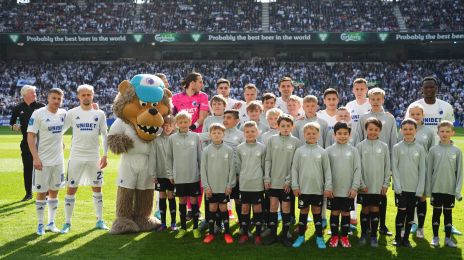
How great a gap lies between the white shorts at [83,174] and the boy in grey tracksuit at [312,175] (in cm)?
288

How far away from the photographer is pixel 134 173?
6.87m

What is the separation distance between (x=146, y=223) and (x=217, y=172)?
1423 mm

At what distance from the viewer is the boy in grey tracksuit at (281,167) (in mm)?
6312

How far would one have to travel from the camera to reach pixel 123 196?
686cm

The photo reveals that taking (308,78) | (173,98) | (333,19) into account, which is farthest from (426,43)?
(173,98)

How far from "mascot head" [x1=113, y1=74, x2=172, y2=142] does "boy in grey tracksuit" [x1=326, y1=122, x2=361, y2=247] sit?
244 centimetres

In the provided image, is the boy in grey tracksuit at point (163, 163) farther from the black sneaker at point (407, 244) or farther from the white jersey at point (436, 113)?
the white jersey at point (436, 113)

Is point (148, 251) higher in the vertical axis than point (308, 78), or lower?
lower

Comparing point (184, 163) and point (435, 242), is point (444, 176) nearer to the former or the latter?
point (435, 242)

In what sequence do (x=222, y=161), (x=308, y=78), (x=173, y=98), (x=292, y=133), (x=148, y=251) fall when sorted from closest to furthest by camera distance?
(x=148, y=251) → (x=222, y=161) → (x=292, y=133) → (x=173, y=98) → (x=308, y=78)

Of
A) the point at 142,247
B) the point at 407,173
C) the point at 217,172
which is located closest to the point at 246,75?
the point at 217,172

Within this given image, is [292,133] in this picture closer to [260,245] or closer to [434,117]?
[260,245]

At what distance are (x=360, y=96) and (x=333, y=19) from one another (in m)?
34.9

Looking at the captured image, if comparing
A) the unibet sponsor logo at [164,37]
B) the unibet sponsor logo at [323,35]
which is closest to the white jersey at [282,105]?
the unibet sponsor logo at [323,35]
